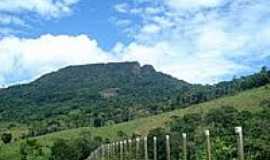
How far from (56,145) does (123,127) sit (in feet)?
68.9

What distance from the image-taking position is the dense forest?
107 meters

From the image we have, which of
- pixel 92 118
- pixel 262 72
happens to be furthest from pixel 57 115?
pixel 262 72

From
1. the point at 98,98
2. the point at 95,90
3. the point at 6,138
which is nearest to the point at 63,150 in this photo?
the point at 6,138

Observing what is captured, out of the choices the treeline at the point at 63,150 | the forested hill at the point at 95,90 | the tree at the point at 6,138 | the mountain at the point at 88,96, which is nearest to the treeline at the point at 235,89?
the mountain at the point at 88,96

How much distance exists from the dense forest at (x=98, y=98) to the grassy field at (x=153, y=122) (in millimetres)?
9992

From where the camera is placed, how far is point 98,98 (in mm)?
158875

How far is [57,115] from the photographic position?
126875mm

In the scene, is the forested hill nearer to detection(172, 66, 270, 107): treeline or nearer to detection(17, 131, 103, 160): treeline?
detection(172, 66, 270, 107): treeline

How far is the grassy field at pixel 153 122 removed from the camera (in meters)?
74.3

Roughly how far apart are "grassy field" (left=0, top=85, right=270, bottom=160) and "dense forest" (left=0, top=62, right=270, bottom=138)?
999cm

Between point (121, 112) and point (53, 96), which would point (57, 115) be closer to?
point (121, 112)

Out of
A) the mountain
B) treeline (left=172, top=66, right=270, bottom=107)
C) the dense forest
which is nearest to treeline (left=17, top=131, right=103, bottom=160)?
the dense forest

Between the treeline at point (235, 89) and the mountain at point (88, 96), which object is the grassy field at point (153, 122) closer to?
the treeline at point (235, 89)

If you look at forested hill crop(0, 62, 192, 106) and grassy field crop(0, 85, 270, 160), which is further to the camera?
forested hill crop(0, 62, 192, 106)
